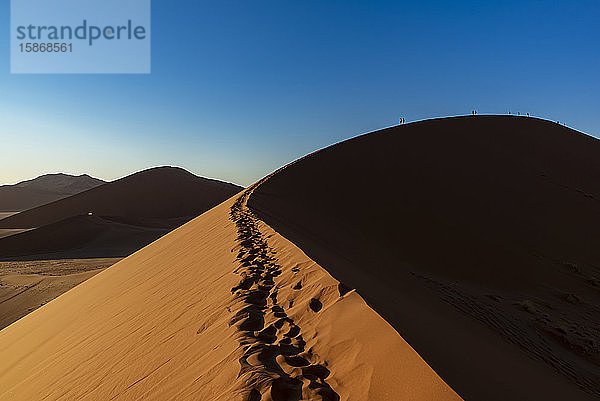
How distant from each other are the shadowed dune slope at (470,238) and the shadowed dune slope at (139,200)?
27558mm

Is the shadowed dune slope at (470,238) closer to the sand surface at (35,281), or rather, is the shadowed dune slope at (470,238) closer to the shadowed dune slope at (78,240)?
the sand surface at (35,281)

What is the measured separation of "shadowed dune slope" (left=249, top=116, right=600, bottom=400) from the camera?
294cm

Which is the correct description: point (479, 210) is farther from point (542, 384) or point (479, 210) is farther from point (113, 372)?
point (113, 372)

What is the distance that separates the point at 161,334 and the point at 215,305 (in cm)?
53

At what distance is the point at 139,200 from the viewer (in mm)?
41438

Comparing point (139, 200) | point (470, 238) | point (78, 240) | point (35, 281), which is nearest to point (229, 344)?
point (470, 238)

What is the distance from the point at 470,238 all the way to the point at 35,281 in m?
14.3

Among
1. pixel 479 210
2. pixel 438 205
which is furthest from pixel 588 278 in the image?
pixel 438 205

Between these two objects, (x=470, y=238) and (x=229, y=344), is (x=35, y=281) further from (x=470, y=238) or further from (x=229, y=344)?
(x=470, y=238)

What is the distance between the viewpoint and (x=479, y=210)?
11.5 m

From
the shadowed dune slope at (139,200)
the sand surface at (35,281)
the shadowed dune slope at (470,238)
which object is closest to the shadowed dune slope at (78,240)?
the sand surface at (35,281)

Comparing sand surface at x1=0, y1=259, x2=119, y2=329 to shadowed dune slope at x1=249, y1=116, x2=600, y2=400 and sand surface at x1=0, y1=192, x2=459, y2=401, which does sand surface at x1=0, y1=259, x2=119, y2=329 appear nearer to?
sand surface at x1=0, y1=192, x2=459, y2=401

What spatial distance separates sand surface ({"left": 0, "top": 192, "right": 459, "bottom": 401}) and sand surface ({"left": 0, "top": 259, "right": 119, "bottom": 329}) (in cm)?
495

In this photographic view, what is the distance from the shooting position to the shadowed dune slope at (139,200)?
37.5 metres
